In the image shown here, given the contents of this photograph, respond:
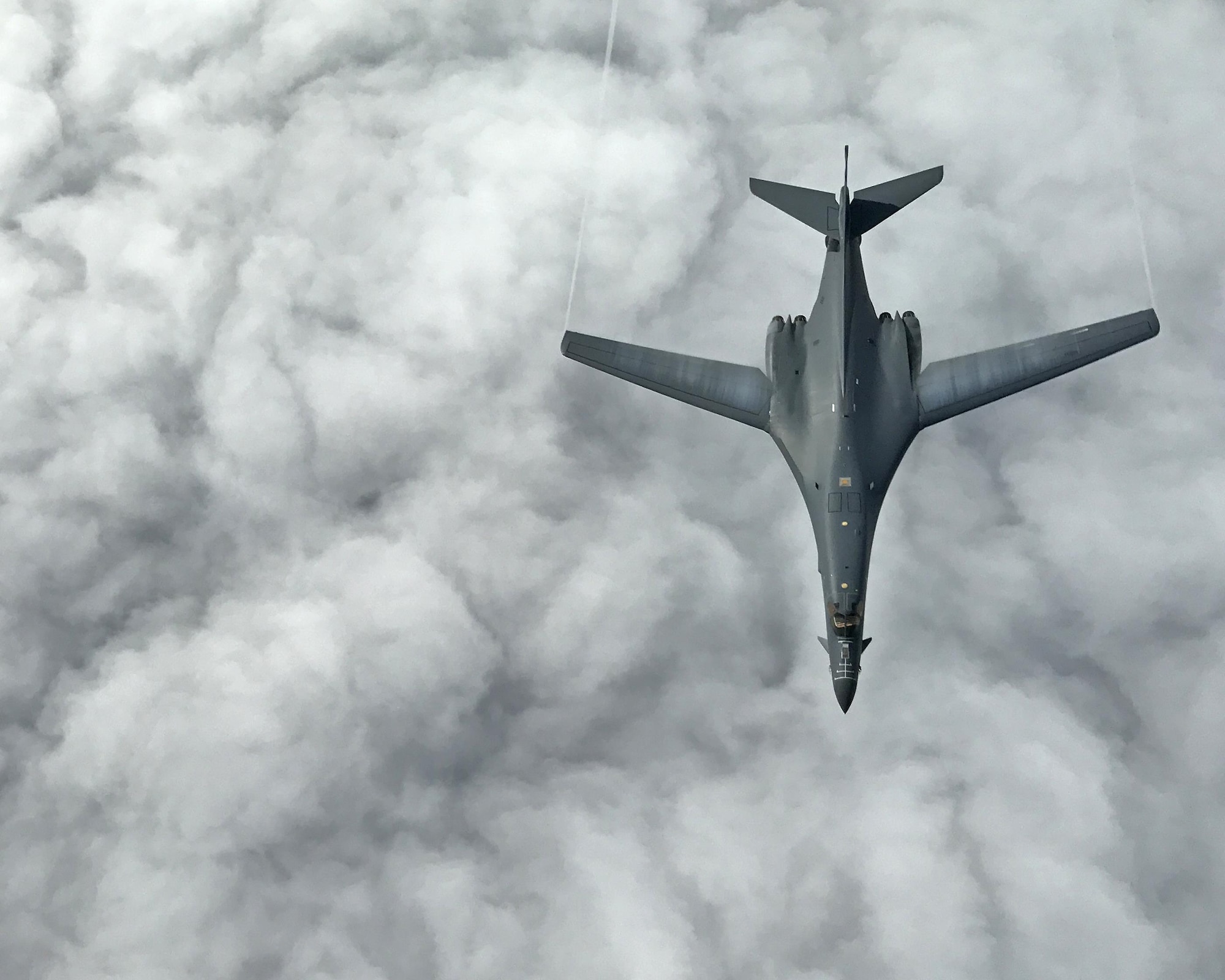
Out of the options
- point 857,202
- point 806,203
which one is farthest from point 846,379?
point 806,203

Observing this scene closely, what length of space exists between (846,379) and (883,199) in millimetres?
9703

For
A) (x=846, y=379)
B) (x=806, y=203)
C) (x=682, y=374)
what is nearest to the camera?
(x=846, y=379)

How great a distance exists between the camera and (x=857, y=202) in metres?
44.6

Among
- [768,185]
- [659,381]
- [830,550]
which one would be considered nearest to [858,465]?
[830,550]

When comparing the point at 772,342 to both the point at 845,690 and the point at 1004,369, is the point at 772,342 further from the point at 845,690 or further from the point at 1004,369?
the point at 845,690

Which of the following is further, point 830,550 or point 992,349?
point 992,349

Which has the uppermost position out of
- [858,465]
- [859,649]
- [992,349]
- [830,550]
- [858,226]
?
[858,226]

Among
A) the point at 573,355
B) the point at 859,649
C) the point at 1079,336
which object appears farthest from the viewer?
the point at 573,355

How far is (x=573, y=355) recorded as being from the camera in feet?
154

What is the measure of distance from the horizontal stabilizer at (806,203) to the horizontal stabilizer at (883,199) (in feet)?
3.14

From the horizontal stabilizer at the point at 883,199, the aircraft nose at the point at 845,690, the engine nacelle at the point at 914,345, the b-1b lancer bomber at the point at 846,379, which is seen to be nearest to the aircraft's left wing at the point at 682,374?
the b-1b lancer bomber at the point at 846,379

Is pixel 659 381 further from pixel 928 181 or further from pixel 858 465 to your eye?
pixel 928 181

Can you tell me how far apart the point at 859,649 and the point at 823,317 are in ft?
51.5

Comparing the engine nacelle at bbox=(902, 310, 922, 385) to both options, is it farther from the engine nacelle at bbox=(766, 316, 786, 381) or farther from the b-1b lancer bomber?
the engine nacelle at bbox=(766, 316, 786, 381)
